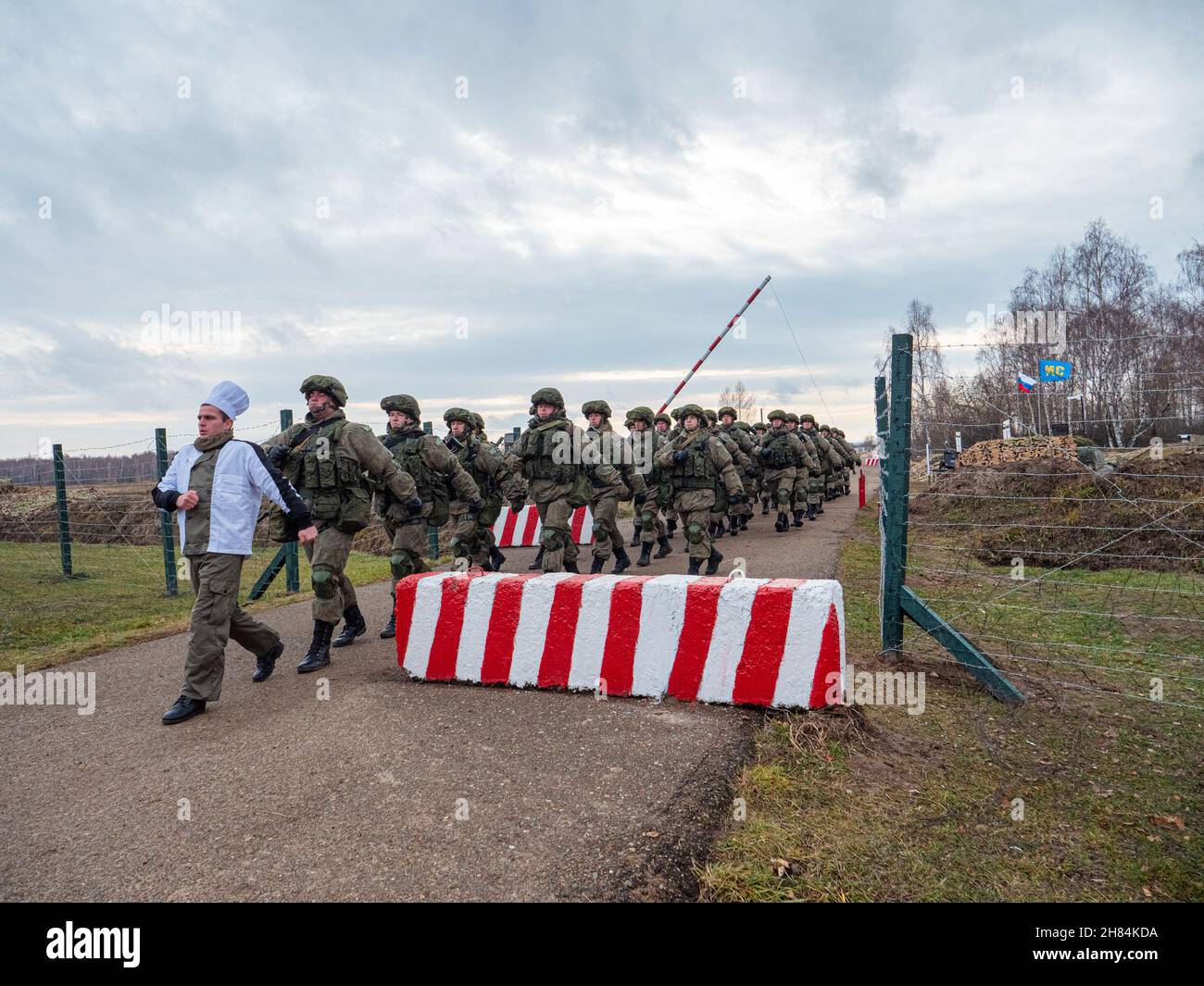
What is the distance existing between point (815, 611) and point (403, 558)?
395 centimetres

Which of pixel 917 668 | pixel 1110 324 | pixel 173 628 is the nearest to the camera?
pixel 917 668

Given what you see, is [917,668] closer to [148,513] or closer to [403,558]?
[403,558]

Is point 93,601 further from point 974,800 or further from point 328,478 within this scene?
point 974,800

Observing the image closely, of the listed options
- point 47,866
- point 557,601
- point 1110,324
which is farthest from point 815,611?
point 1110,324

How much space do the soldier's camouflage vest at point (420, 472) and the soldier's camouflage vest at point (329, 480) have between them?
0.99 m

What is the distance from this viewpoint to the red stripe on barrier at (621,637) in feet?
15.5

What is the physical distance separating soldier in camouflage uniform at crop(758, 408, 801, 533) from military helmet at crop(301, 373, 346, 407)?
9.97 m

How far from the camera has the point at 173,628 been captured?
7.39 m

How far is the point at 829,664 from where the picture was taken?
4270mm

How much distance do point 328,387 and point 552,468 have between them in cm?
275

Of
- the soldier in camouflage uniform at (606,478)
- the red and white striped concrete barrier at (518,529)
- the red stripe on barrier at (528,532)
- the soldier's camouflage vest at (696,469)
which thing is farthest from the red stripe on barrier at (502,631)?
the red stripe on barrier at (528,532)

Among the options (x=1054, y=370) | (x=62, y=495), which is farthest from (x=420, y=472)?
(x=62, y=495)

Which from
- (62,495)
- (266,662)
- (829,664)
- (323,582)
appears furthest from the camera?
(62,495)

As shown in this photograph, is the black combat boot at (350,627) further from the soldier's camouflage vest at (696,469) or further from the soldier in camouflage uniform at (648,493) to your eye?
the soldier in camouflage uniform at (648,493)
